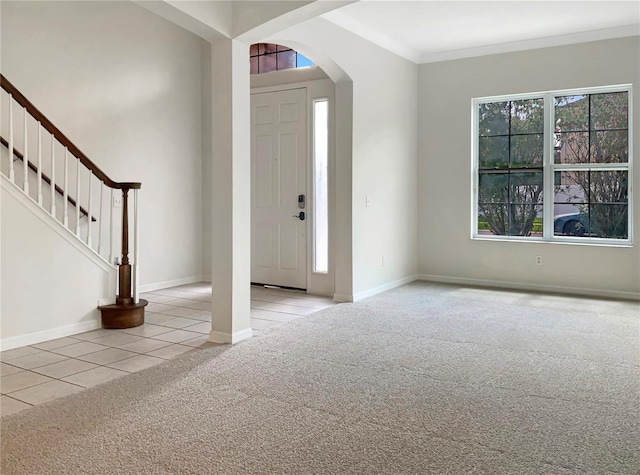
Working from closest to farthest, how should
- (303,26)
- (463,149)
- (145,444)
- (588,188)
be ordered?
(145,444) < (303,26) < (588,188) < (463,149)

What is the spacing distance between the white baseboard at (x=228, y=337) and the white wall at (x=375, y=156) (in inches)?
66.9

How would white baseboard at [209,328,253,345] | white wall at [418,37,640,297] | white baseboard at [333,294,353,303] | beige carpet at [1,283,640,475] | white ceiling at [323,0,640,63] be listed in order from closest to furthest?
1. beige carpet at [1,283,640,475]
2. white baseboard at [209,328,253,345]
3. white ceiling at [323,0,640,63]
4. white baseboard at [333,294,353,303]
5. white wall at [418,37,640,297]

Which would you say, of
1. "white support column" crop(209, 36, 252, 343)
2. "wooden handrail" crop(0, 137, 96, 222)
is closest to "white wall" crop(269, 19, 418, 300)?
"white support column" crop(209, 36, 252, 343)

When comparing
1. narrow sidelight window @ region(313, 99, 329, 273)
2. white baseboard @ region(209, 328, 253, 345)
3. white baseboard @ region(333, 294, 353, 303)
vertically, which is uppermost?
narrow sidelight window @ region(313, 99, 329, 273)

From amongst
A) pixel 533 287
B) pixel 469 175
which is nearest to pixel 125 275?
pixel 469 175

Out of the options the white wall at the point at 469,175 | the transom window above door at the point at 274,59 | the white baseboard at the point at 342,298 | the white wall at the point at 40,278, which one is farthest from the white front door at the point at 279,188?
the white wall at the point at 40,278

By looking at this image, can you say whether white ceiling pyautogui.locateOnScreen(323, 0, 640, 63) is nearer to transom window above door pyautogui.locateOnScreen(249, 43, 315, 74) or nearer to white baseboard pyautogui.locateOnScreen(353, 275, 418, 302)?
transom window above door pyautogui.locateOnScreen(249, 43, 315, 74)

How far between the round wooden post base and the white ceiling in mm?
3083

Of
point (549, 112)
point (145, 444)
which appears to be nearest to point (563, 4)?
point (549, 112)

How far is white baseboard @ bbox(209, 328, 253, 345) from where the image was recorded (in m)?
3.97

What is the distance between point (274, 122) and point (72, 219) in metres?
2.40

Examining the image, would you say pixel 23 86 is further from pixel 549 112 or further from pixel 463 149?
pixel 549 112

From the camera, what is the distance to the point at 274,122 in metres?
6.23

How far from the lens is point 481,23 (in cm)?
537
